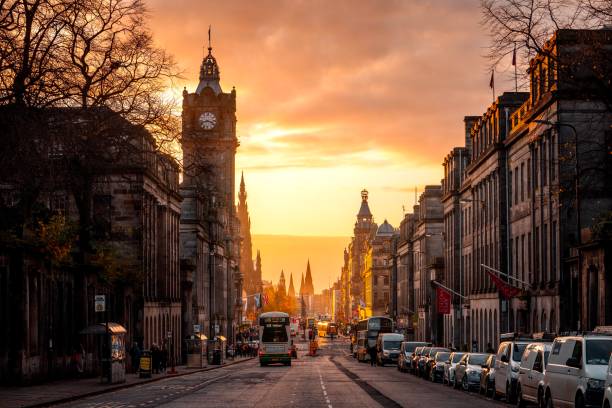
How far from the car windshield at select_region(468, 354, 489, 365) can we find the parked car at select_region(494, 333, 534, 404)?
8.53m

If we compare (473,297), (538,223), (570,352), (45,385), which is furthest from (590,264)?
(473,297)

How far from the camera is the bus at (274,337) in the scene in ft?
296

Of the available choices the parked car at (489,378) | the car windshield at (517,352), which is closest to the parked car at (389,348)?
the parked car at (489,378)

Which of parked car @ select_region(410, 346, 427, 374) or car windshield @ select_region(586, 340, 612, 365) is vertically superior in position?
car windshield @ select_region(586, 340, 612, 365)

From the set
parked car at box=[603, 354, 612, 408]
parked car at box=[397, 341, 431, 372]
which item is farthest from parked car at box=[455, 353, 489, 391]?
parked car at box=[603, 354, 612, 408]

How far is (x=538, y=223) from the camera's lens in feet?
239

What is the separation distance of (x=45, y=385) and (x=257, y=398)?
12767mm

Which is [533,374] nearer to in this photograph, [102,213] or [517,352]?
[517,352]

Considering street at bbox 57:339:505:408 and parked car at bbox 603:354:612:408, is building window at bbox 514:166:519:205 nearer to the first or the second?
street at bbox 57:339:505:408

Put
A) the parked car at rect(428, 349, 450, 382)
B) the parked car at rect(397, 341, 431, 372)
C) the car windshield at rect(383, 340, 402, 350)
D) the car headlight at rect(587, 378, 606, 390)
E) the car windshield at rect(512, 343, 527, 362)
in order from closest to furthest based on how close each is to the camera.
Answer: the car headlight at rect(587, 378, 606, 390) < the car windshield at rect(512, 343, 527, 362) < the parked car at rect(428, 349, 450, 382) < the parked car at rect(397, 341, 431, 372) < the car windshield at rect(383, 340, 402, 350)

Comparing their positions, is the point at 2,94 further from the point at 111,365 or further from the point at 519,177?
the point at 519,177

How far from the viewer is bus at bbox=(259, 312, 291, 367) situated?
296 feet

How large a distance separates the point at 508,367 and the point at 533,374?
18.9 ft

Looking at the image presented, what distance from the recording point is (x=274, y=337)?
90.9 metres
